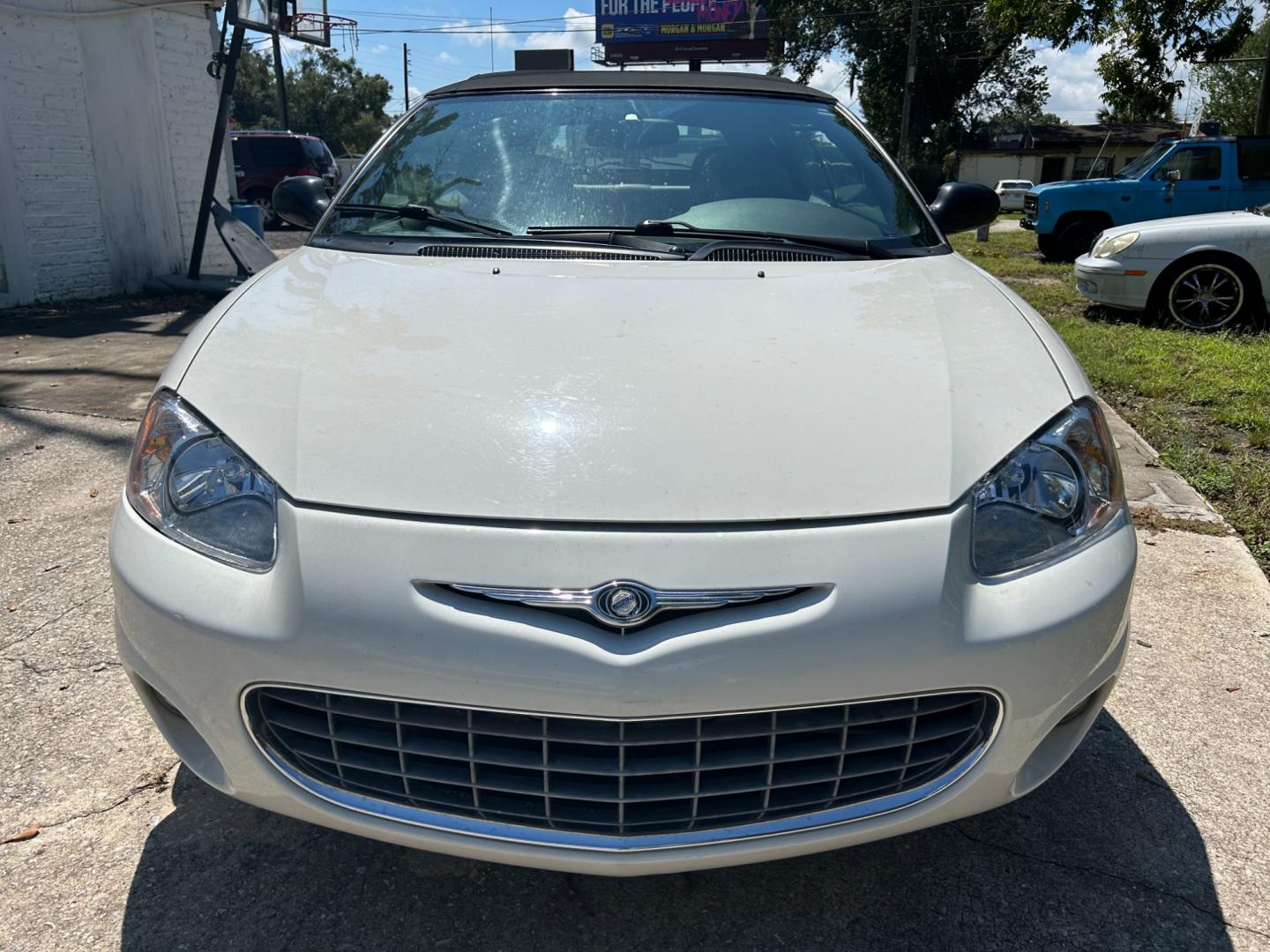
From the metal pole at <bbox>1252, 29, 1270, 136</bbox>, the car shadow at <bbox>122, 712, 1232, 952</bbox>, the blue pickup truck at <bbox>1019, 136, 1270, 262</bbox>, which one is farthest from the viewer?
the metal pole at <bbox>1252, 29, 1270, 136</bbox>

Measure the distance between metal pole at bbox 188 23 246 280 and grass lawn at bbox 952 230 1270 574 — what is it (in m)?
7.57

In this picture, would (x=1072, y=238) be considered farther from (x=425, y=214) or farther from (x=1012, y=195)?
(x=1012, y=195)

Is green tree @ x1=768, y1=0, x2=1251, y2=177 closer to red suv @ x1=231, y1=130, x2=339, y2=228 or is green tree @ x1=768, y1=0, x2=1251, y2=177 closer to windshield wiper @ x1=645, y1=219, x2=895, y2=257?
red suv @ x1=231, y1=130, x2=339, y2=228

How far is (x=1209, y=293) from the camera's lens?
315 inches

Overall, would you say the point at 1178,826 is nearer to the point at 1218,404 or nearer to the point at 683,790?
the point at 683,790

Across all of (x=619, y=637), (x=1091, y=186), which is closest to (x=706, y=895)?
(x=619, y=637)

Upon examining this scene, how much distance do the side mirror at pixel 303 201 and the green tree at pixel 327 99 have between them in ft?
210

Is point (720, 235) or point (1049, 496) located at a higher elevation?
point (720, 235)

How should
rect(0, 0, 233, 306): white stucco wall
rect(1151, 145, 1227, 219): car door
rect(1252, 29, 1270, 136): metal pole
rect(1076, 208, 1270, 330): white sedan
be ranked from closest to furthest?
rect(1076, 208, 1270, 330): white sedan < rect(0, 0, 233, 306): white stucco wall < rect(1151, 145, 1227, 219): car door < rect(1252, 29, 1270, 136): metal pole

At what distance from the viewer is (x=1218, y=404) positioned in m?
5.73

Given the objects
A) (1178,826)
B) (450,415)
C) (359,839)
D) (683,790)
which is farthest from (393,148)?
(1178,826)

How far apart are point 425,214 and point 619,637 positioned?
1661 mm

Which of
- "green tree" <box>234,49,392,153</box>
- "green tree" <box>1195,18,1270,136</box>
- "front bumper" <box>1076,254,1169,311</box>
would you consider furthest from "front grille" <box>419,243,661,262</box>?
"green tree" <box>234,49,392,153</box>

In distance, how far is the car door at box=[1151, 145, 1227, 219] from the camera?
1233 centimetres
